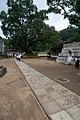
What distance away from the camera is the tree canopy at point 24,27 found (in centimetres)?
5497

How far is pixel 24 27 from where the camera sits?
54562 millimetres

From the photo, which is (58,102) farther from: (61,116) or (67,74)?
(67,74)

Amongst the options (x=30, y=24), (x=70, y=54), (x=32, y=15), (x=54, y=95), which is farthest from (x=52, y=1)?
(x=32, y=15)

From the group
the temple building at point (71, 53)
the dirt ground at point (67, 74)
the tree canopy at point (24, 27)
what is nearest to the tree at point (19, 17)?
the tree canopy at point (24, 27)

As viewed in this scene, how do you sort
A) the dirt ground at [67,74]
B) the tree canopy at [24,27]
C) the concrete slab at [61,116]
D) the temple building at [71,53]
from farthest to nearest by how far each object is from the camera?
the tree canopy at [24,27] < the temple building at [71,53] < the dirt ground at [67,74] < the concrete slab at [61,116]

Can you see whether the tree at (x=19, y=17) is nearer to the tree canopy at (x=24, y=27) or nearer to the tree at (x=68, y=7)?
the tree canopy at (x=24, y=27)

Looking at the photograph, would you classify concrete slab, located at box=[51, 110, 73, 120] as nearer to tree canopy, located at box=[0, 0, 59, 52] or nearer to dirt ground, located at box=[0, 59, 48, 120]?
dirt ground, located at box=[0, 59, 48, 120]

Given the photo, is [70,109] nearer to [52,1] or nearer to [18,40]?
[52,1]

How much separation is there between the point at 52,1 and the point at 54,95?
18898mm

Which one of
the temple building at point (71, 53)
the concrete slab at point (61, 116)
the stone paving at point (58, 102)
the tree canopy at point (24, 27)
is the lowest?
the concrete slab at point (61, 116)

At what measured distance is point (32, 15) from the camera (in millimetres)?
58250

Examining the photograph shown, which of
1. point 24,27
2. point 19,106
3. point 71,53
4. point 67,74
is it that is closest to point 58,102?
point 19,106

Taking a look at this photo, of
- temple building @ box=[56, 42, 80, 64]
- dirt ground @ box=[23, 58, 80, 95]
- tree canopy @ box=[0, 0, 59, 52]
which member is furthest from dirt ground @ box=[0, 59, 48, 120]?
tree canopy @ box=[0, 0, 59, 52]

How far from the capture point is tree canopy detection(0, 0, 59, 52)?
55.0m
